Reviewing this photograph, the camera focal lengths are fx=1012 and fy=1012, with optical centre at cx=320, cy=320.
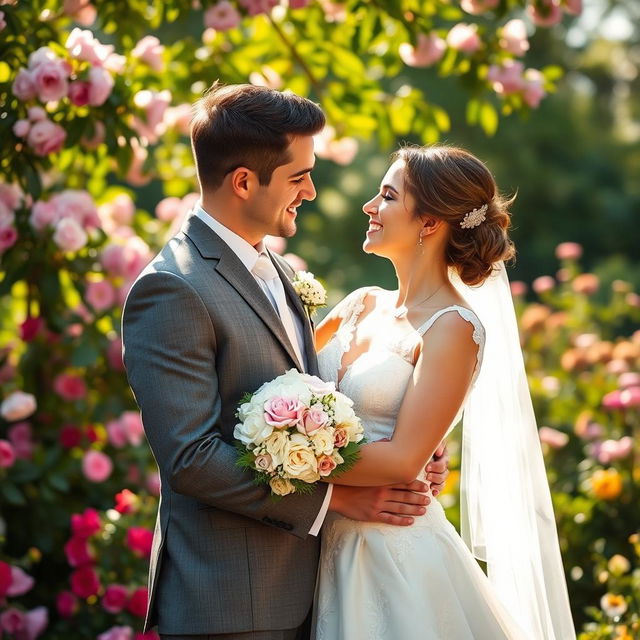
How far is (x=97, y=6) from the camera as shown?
454cm

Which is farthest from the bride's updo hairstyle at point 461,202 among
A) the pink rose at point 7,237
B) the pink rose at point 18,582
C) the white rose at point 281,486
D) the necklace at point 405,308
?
the pink rose at point 18,582

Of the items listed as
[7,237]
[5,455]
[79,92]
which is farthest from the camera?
[5,455]

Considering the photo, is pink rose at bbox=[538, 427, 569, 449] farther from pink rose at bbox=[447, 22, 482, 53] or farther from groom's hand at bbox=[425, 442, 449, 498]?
groom's hand at bbox=[425, 442, 449, 498]

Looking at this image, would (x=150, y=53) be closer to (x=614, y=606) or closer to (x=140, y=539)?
(x=140, y=539)

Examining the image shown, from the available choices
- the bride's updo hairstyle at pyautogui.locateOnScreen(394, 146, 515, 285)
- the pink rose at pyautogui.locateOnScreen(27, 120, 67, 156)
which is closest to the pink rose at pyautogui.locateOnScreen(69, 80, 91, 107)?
the pink rose at pyautogui.locateOnScreen(27, 120, 67, 156)

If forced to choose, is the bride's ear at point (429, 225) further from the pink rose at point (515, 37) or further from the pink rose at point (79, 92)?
the pink rose at point (515, 37)

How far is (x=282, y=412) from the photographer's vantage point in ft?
8.50

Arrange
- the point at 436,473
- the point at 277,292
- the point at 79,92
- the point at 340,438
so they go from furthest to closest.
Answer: the point at 79,92
the point at 436,473
the point at 277,292
the point at 340,438

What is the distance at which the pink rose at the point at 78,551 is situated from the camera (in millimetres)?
4371

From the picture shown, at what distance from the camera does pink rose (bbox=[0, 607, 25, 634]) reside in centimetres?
434

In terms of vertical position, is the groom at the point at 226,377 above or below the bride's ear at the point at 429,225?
below

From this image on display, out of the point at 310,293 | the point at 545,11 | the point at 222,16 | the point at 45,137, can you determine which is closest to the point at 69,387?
the point at 45,137

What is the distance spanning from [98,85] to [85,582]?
211 centimetres

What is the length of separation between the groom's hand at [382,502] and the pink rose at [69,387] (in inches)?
94.6
